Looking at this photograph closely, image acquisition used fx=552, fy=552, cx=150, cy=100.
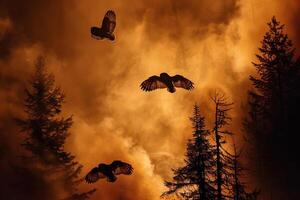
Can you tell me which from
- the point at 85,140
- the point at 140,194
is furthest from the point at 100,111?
the point at 140,194

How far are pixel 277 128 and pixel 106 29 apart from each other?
17781 millimetres

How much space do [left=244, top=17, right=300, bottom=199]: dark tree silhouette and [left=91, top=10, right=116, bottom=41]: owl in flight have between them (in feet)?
49.8

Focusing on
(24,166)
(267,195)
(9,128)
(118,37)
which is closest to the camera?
(24,166)

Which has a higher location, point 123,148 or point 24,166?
point 123,148

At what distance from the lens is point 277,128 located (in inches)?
1732

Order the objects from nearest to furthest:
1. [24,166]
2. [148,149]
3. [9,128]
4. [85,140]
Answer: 1. [24,166]
2. [9,128]
3. [85,140]
4. [148,149]

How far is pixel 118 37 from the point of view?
9400cm

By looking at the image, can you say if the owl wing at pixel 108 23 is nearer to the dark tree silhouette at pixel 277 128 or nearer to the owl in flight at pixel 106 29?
the owl in flight at pixel 106 29

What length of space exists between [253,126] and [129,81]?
142 ft

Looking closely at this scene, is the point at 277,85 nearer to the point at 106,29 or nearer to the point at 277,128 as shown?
the point at 277,128

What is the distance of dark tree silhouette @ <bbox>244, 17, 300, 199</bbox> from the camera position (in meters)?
42.7

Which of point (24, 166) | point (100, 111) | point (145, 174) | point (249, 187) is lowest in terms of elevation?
point (24, 166)

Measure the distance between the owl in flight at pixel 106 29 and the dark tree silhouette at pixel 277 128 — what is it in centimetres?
1518

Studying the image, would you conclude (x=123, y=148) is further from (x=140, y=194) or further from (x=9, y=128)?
(x=9, y=128)
